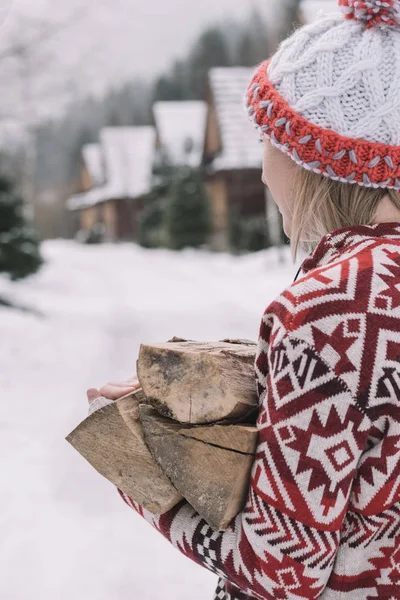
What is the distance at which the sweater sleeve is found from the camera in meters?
0.89

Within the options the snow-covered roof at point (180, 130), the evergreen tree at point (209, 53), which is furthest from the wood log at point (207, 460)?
the evergreen tree at point (209, 53)

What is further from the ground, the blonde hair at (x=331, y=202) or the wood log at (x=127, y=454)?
the blonde hair at (x=331, y=202)

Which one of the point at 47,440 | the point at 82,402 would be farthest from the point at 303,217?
the point at 82,402

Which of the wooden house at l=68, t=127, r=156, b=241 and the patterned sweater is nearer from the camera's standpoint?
the patterned sweater

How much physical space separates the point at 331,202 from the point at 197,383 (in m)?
0.37

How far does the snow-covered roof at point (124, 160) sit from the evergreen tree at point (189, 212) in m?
7.67

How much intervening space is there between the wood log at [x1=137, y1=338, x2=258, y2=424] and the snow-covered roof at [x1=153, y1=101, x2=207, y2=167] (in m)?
19.9

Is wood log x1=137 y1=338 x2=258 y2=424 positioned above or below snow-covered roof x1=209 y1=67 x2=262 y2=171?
above

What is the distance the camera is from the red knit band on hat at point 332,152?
3.28 ft

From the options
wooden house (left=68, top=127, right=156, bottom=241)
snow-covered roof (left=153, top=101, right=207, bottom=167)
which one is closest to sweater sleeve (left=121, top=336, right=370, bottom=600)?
snow-covered roof (left=153, top=101, right=207, bottom=167)

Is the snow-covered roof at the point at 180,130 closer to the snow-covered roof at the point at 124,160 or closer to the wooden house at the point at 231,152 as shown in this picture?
the snow-covered roof at the point at 124,160

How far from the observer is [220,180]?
741 inches

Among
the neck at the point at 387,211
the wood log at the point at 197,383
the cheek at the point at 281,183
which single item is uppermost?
the cheek at the point at 281,183

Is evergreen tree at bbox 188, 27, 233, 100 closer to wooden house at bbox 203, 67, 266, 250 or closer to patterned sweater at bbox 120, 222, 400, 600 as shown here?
wooden house at bbox 203, 67, 266, 250
